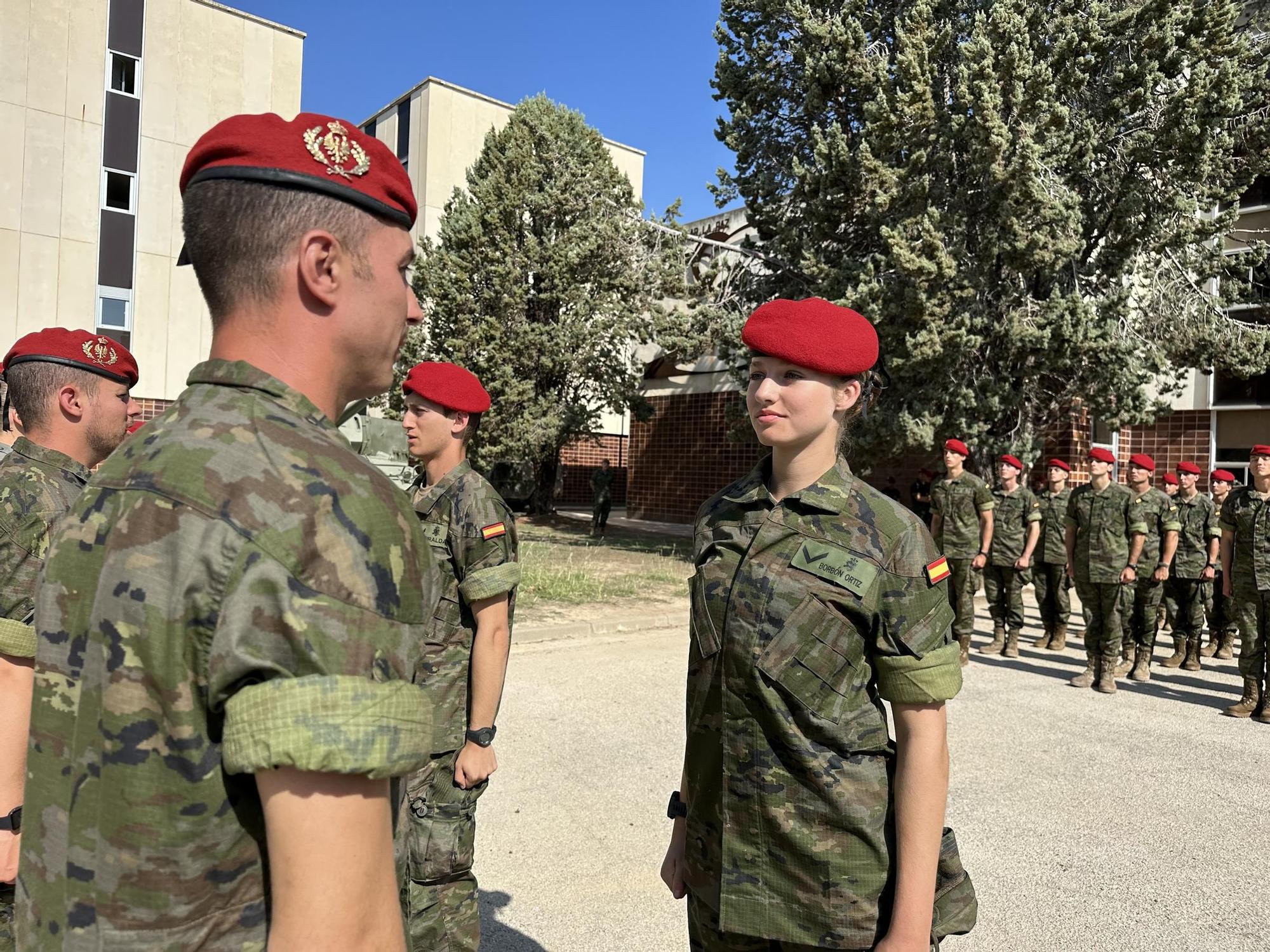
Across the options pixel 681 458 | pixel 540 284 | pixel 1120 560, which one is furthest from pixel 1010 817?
pixel 681 458

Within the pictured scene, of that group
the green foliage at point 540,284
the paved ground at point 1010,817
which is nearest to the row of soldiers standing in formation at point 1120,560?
the paved ground at point 1010,817

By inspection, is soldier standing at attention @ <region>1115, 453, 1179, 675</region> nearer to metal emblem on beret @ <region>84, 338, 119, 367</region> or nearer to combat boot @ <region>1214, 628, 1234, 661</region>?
combat boot @ <region>1214, 628, 1234, 661</region>

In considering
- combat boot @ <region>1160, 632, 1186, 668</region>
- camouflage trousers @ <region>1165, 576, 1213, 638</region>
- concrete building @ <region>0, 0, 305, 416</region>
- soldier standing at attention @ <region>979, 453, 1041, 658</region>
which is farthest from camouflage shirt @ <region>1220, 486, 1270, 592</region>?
concrete building @ <region>0, 0, 305, 416</region>

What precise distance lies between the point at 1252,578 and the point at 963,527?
9.12 feet

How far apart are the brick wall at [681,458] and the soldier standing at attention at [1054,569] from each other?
10.9 meters

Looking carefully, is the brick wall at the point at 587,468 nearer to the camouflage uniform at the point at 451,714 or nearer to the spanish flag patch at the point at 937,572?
the camouflage uniform at the point at 451,714

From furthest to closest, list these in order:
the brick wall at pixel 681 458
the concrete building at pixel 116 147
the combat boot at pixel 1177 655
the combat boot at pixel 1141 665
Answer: the brick wall at pixel 681 458 < the concrete building at pixel 116 147 < the combat boot at pixel 1177 655 < the combat boot at pixel 1141 665

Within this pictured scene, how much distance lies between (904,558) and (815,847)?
2.09 ft

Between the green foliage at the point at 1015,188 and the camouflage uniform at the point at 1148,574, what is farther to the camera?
the green foliage at the point at 1015,188

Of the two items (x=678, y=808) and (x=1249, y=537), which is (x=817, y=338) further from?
(x=1249, y=537)

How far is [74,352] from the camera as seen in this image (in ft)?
8.32

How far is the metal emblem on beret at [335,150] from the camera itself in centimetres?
112

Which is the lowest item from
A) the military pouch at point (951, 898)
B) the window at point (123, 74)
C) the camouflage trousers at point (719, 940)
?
the camouflage trousers at point (719, 940)

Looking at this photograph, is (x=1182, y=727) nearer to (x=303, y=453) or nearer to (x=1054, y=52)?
(x=303, y=453)
